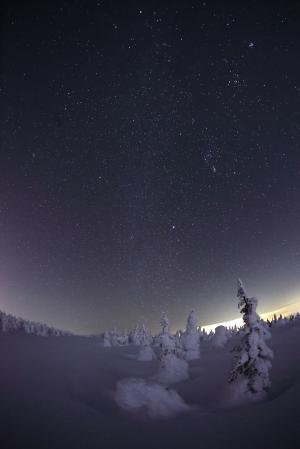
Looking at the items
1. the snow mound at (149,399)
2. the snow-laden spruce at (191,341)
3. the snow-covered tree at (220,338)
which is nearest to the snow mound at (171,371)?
the snow mound at (149,399)

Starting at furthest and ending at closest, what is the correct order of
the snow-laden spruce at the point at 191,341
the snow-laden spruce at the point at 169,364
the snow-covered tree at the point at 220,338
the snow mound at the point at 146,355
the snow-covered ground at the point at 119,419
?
1. the snow-covered tree at the point at 220,338
2. the snow mound at the point at 146,355
3. the snow-laden spruce at the point at 191,341
4. the snow-laden spruce at the point at 169,364
5. the snow-covered ground at the point at 119,419

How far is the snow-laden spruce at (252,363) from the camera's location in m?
19.6

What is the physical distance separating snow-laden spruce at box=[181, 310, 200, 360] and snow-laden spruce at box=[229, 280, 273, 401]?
27093 mm

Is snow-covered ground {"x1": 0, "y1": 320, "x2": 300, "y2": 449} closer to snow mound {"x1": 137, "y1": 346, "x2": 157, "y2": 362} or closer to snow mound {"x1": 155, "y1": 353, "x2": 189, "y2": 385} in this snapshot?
snow mound {"x1": 155, "y1": 353, "x2": 189, "y2": 385}

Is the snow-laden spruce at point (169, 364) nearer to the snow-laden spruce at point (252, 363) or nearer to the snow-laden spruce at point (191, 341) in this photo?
the snow-laden spruce at point (191, 341)

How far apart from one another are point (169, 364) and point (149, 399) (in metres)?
12.6

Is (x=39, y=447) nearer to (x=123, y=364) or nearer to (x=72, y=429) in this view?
(x=72, y=429)

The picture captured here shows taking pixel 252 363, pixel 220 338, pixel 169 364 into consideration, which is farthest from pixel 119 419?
pixel 220 338

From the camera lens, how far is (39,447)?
1190cm

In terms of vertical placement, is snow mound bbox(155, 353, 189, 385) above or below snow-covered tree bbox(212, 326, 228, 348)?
below

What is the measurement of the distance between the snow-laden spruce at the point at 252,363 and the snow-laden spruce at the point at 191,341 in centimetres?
2709

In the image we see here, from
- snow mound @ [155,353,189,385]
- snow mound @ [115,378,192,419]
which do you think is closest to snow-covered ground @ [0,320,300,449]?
snow mound @ [115,378,192,419]

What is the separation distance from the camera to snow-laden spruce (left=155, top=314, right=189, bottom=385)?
32.1 meters

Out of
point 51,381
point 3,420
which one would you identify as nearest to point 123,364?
point 51,381
